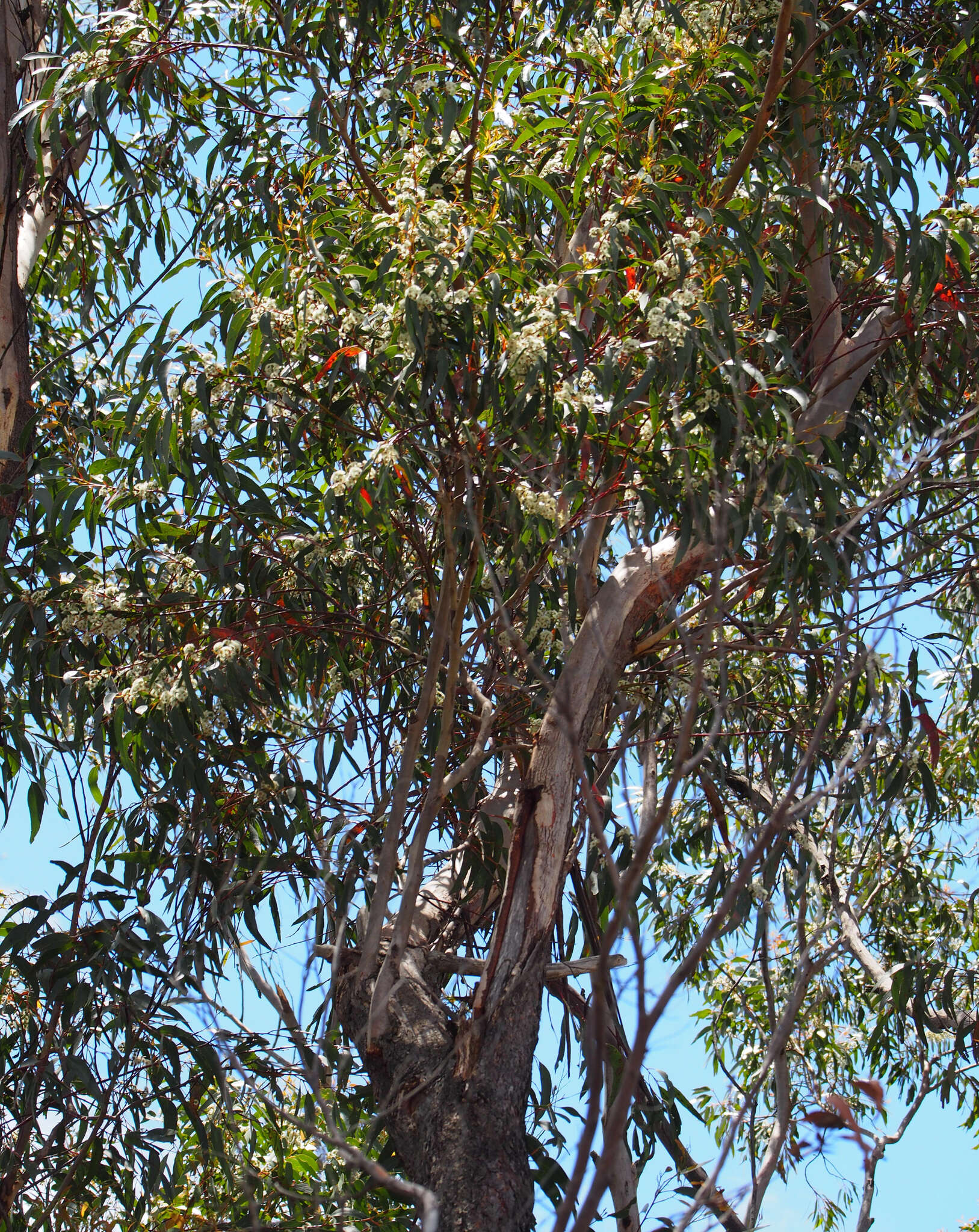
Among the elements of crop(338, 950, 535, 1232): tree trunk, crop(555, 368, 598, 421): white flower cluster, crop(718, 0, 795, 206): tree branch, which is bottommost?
crop(338, 950, 535, 1232): tree trunk

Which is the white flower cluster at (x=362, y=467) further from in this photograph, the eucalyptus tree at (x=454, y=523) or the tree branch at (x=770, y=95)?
the tree branch at (x=770, y=95)

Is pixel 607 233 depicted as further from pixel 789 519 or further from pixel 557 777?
pixel 557 777

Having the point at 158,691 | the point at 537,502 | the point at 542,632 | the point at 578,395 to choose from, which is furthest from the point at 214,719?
the point at 578,395

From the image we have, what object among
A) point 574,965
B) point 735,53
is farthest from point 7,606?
point 735,53

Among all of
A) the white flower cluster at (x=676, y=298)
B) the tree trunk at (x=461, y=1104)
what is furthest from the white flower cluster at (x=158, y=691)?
the white flower cluster at (x=676, y=298)

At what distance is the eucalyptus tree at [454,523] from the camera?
2277mm

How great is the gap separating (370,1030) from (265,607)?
95 cm

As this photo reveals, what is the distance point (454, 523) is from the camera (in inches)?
91.7

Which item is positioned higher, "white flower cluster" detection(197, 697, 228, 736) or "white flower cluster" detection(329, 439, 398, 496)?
"white flower cluster" detection(329, 439, 398, 496)

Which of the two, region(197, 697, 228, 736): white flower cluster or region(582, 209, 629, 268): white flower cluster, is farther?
region(197, 697, 228, 736): white flower cluster

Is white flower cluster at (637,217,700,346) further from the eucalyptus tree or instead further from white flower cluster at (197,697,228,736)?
white flower cluster at (197,697,228,736)

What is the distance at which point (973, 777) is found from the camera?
454cm

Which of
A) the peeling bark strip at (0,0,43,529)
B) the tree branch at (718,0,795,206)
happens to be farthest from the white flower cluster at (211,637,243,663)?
the tree branch at (718,0,795,206)

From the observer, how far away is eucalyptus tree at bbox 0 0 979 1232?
2277 mm
